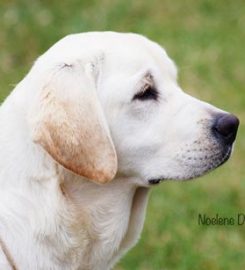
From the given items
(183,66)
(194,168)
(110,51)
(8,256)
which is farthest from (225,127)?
(183,66)

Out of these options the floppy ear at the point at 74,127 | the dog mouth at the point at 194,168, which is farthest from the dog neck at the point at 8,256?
the dog mouth at the point at 194,168

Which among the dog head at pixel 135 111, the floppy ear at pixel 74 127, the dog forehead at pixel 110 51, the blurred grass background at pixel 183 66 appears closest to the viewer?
the floppy ear at pixel 74 127

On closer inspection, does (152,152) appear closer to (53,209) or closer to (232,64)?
(53,209)

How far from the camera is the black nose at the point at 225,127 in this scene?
385 cm

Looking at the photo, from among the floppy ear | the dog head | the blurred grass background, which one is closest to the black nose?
the dog head

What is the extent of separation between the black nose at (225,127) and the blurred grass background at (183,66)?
5.64 ft

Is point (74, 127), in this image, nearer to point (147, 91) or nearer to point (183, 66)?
point (147, 91)

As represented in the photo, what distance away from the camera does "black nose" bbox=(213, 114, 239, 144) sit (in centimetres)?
385

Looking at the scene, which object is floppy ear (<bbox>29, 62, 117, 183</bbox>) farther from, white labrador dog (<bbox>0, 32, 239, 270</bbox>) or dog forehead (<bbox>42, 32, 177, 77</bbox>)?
dog forehead (<bbox>42, 32, 177, 77</bbox>)

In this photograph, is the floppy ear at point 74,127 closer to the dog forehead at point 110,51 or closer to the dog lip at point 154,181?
the dog forehead at point 110,51

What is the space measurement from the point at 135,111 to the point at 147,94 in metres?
0.10

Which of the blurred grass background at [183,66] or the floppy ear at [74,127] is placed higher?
the floppy ear at [74,127]

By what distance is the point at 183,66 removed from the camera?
8.05 metres

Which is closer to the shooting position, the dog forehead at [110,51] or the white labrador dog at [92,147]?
the white labrador dog at [92,147]
